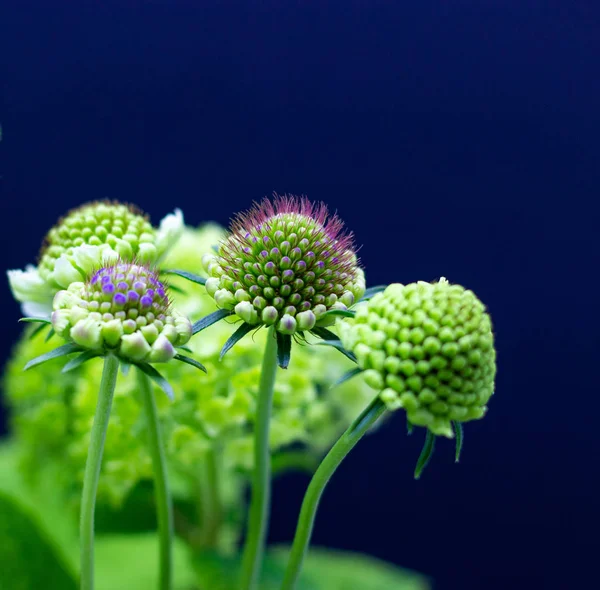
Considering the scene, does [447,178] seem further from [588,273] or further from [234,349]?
[234,349]

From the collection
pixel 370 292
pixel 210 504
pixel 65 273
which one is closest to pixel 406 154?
pixel 210 504

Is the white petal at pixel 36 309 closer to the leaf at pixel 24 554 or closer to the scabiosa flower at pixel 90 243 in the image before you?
the scabiosa flower at pixel 90 243

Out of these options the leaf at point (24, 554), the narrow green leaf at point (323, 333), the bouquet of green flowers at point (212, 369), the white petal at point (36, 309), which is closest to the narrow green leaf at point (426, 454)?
the bouquet of green flowers at point (212, 369)

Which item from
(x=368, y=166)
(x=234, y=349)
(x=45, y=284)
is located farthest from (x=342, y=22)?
(x=45, y=284)

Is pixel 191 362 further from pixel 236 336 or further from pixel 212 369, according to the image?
pixel 212 369

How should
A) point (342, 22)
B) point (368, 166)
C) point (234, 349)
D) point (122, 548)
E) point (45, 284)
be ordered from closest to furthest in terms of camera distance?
point (45, 284)
point (234, 349)
point (122, 548)
point (342, 22)
point (368, 166)
